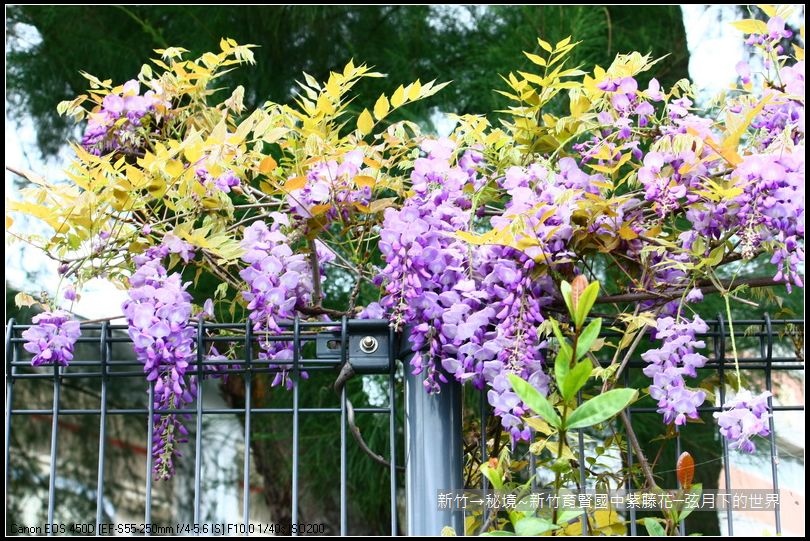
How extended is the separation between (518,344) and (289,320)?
15.9 inches

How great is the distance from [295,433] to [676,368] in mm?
549

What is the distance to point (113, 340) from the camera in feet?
4.50

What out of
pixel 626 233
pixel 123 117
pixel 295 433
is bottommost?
pixel 295 433

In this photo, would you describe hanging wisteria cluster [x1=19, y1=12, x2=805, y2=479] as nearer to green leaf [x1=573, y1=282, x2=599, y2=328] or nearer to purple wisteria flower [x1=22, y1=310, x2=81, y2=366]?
purple wisteria flower [x1=22, y1=310, x2=81, y2=366]

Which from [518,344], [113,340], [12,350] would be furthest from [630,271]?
[12,350]

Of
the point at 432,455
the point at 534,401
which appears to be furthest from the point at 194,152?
the point at 534,401

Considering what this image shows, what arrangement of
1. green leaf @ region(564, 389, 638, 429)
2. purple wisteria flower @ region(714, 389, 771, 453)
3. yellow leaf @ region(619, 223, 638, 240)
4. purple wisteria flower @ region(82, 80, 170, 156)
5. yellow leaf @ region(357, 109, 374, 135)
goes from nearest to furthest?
1. green leaf @ region(564, 389, 638, 429)
2. purple wisteria flower @ region(714, 389, 771, 453)
3. yellow leaf @ region(619, 223, 638, 240)
4. yellow leaf @ region(357, 109, 374, 135)
5. purple wisteria flower @ region(82, 80, 170, 156)

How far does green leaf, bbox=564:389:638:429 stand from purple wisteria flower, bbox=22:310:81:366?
2.57 feet

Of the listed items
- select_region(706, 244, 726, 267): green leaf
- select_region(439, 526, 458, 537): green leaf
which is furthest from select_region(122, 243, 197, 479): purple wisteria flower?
select_region(706, 244, 726, 267): green leaf

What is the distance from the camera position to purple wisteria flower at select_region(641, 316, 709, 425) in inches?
50.9

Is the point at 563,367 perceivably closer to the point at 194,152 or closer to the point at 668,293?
the point at 668,293

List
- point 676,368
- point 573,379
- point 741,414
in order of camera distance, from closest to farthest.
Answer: point 573,379 → point 741,414 → point 676,368

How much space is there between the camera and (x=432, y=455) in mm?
1364

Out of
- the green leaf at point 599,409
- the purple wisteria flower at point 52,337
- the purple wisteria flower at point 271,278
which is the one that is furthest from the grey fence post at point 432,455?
the purple wisteria flower at point 52,337
